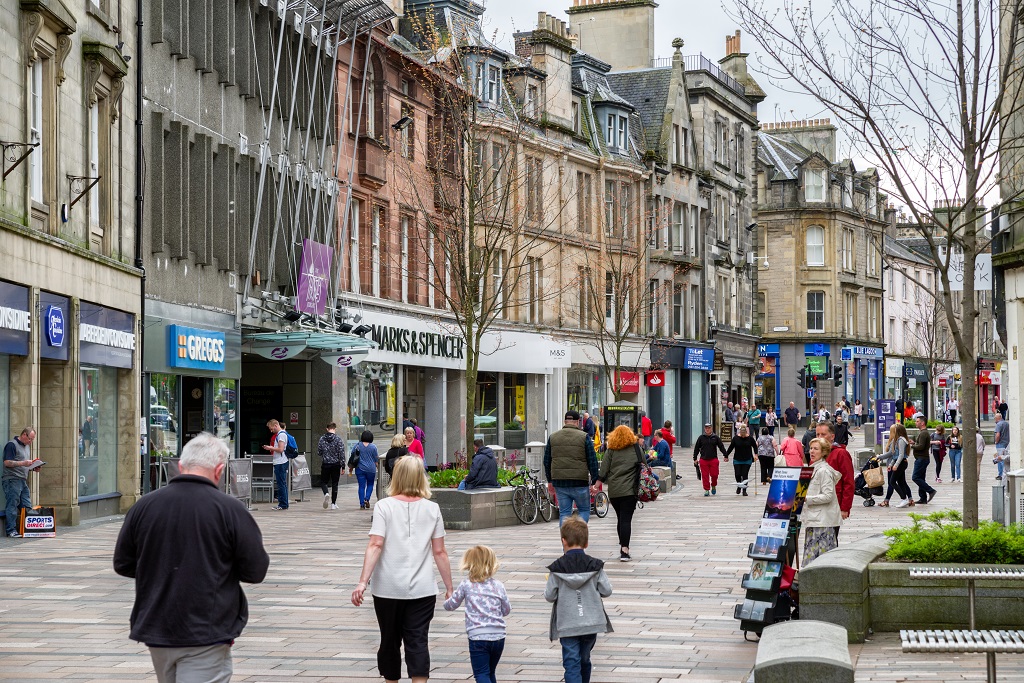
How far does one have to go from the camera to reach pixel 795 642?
7941mm

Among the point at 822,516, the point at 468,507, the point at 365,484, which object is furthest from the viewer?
the point at 365,484

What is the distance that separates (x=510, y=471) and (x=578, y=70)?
31258 millimetres

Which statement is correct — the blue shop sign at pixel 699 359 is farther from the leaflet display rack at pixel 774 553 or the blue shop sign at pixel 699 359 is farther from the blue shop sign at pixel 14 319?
the leaflet display rack at pixel 774 553

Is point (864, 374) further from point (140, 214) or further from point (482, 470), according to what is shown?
point (482, 470)

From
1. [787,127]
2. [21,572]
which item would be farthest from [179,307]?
[787,127]

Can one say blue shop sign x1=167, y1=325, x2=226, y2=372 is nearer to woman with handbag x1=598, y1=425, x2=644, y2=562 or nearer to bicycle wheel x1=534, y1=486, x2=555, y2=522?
bicycle wheel x1=534, y1=486, x2=555, y2=522

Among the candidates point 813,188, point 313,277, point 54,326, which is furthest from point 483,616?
point 813,188

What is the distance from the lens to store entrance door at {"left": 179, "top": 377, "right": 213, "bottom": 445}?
1136 inches

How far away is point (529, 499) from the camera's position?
23.2 metres

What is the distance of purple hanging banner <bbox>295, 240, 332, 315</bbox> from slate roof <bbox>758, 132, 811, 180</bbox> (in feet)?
164

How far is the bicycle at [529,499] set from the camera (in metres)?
23.0

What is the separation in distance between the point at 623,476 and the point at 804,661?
33.1 ft

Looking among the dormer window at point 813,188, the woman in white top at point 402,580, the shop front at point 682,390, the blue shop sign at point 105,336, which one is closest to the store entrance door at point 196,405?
the blue shop sign at point 105,336

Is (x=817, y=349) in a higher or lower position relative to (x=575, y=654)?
higher
